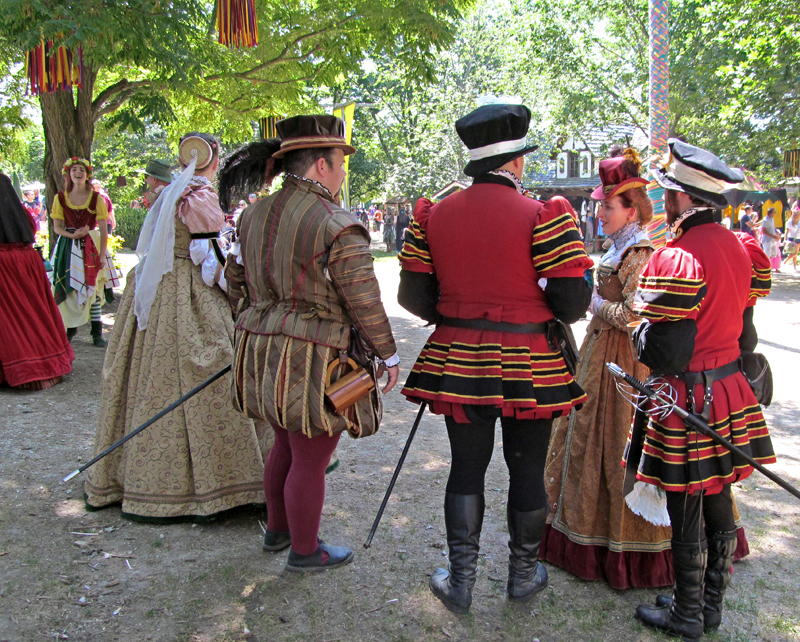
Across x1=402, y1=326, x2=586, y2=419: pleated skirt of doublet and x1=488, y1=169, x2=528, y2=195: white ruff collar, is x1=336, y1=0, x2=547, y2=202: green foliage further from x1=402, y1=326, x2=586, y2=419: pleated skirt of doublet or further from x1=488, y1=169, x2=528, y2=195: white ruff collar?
x1=402, y1=326, x2=586, y2=419: pleated skirt of doublet

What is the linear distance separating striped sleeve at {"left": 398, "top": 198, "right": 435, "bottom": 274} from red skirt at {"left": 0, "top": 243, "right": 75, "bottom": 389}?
412 centimetres

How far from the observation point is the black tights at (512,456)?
94.4 inches

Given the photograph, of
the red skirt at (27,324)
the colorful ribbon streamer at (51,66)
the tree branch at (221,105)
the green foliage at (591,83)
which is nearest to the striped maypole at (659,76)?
the green foliage at (591,83)

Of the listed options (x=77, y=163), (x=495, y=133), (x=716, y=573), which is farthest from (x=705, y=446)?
(x=77, y=163)

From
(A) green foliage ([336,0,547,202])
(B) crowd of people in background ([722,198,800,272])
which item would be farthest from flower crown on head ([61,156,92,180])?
(A) green foliage ([336,0,547,202])

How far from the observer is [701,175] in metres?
2.26

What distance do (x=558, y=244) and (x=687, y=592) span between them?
1281mm

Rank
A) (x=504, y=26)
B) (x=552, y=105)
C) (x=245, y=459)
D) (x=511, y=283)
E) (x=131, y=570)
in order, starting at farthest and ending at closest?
(x=504, y=26) → (x=552, y=105) → (x=245, y=459) → (x=131, y=570) → (x=511, y=283)

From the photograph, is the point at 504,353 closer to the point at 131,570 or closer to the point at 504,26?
the point at 131,570

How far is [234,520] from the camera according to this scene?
3238mm

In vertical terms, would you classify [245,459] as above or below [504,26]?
below

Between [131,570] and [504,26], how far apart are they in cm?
2881

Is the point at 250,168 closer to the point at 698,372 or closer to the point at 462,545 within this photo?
the point at 462,545

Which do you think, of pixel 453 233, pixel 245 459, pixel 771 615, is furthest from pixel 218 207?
pixel 771 615
